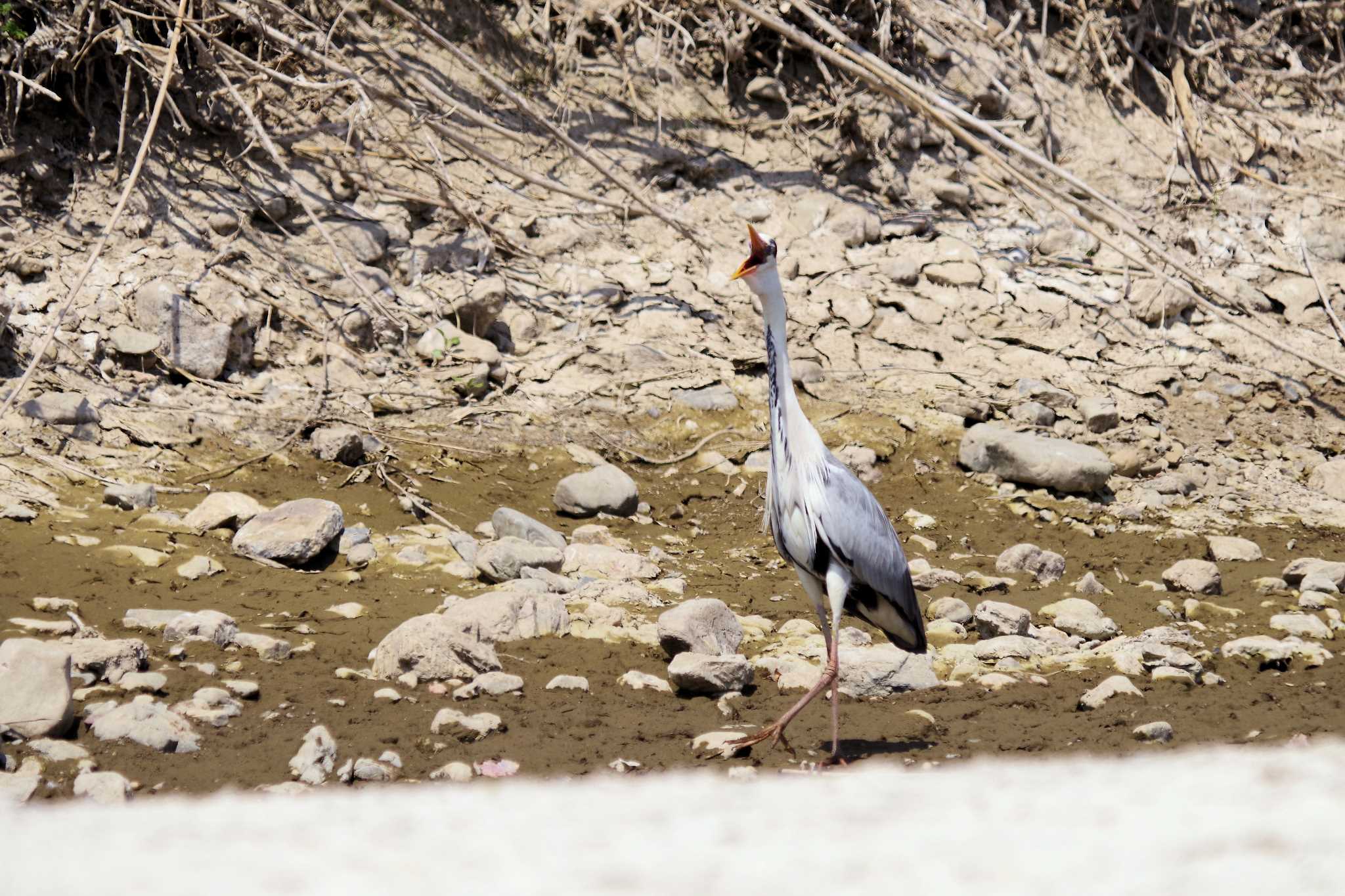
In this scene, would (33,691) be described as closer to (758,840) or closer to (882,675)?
(758,840)

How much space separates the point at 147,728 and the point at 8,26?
4.43m

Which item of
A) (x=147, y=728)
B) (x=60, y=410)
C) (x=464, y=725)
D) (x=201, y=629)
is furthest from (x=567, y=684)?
(x=60, y=410)

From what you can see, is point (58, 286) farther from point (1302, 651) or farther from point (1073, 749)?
point (1302, 651)

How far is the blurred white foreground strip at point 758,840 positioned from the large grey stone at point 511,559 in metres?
2.32

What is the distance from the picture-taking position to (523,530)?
18.9ft

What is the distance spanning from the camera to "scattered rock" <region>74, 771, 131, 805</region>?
3.40 m

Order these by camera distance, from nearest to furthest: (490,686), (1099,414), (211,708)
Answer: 1. (211,708)
2. (490,686)
3. (1099,414)

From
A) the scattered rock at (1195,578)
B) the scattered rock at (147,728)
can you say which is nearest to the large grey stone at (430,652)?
the scattered rock at (147,728)

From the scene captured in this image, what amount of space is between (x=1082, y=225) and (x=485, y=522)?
2.97m

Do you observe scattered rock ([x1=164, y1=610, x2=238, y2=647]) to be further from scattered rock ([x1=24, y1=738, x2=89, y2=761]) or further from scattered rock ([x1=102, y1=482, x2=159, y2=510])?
scattered rock ([x1=102, y1=482, x2=159, y2=510])

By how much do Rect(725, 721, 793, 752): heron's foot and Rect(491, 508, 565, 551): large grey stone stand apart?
5.59 feet

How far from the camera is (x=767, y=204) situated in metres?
8.62

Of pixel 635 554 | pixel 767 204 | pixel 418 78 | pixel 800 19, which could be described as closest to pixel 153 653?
pixel 635 554

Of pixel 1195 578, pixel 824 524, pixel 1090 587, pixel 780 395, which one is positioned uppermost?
pixel 780 395
